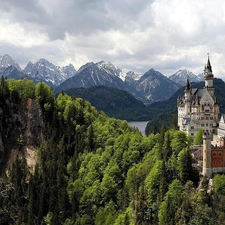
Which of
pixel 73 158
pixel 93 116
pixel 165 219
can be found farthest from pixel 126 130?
pixel 165 219

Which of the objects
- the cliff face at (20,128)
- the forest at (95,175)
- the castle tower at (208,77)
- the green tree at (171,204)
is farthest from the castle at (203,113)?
the cliff face at (20,128)

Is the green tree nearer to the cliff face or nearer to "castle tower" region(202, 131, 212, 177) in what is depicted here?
"castle tower" region(202, 131, 212, 177)

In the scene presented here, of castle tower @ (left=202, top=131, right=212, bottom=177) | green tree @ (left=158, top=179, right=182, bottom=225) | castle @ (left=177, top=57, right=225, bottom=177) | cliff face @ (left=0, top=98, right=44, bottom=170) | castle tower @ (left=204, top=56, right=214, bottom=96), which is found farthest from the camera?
cliff face @ (left=0, top=98, right=44, bottom=170)

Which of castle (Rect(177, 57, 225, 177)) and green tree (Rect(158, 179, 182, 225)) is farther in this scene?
castle (Rect(177, 57, 225, 177))

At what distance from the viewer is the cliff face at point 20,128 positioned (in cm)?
13412

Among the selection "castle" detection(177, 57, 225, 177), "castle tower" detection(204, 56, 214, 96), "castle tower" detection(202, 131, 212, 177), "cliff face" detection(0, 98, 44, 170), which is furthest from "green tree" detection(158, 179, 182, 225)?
"cliff face" detection(0, 98, 44, 170)

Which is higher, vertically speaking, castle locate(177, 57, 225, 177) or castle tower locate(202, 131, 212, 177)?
castle locate(177, 57, 225, 177)

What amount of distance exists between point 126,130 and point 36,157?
34.8 meters

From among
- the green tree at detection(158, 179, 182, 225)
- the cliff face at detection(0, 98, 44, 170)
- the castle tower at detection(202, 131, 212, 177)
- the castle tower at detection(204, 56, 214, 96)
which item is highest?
the castle tower at detection(204, 56, 214, 96)

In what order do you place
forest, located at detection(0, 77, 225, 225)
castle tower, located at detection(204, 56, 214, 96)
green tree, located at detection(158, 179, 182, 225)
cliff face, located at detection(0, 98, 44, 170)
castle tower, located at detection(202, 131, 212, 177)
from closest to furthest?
green tree, located at detection(158, 179, 182, 225) < forest, located at detection(0, 77, 225, 225) < castle tower, located at detection(202, 131, 212, 177) < castle tower, located at detection(204, 56, 214, 96) < cliff face, located at detection(0, 98, 44, 170)

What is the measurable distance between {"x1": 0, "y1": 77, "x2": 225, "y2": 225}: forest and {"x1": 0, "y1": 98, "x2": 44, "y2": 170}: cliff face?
0.42m

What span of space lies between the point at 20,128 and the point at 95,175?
44.5m

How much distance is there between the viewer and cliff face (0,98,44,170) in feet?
440

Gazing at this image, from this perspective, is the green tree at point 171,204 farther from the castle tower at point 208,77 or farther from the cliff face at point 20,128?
the cliff face at point 20,128
